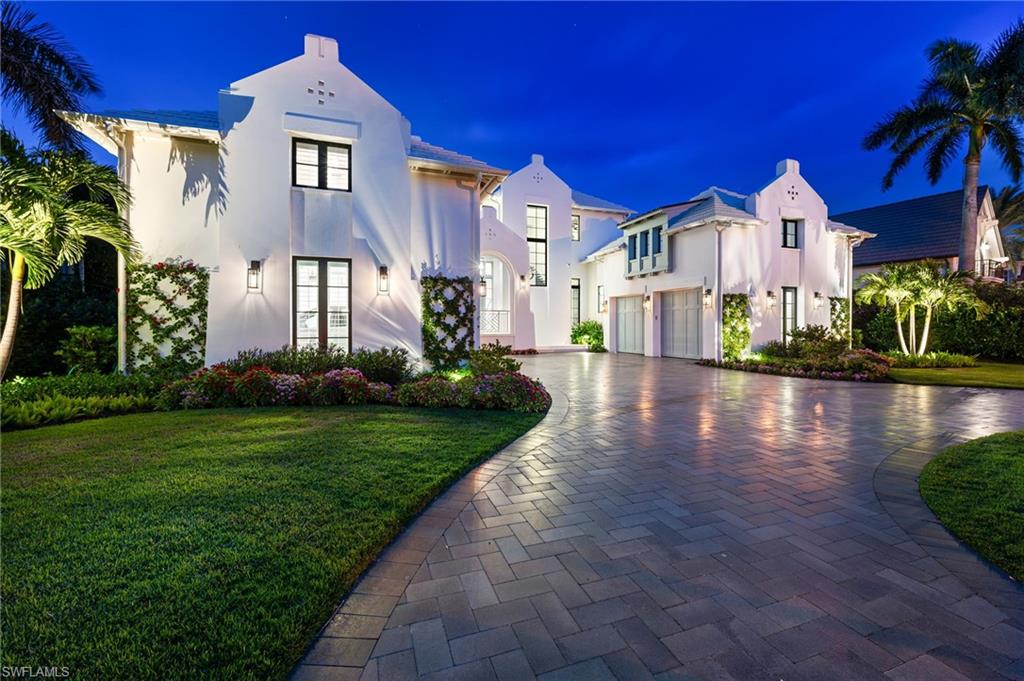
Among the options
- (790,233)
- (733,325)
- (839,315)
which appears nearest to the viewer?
(733,325)

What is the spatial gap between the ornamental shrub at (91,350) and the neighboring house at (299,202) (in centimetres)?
102

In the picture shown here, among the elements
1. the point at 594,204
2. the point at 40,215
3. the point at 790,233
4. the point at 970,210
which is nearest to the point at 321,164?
the point at 40,215

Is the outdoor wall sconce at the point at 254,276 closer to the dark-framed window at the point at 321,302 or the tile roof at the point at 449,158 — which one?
the dark-framed window at the point at 321,302

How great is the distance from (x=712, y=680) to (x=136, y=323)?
35.8 ft

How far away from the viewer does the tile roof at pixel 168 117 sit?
8.89m

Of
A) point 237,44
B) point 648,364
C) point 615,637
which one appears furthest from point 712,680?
point 237,44

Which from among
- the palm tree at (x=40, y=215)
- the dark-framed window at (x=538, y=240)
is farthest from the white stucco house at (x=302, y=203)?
the dark-framed window at (x=538, y=240)

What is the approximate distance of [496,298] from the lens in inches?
780

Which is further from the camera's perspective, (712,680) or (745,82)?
(745,82)

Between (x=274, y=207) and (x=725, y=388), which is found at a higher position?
(x=274, y=207)

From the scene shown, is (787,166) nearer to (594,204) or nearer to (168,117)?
(594,204)

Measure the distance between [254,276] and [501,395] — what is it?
5830 mm

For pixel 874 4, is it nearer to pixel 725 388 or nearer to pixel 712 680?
pixel 725 388

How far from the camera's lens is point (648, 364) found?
16.3m
